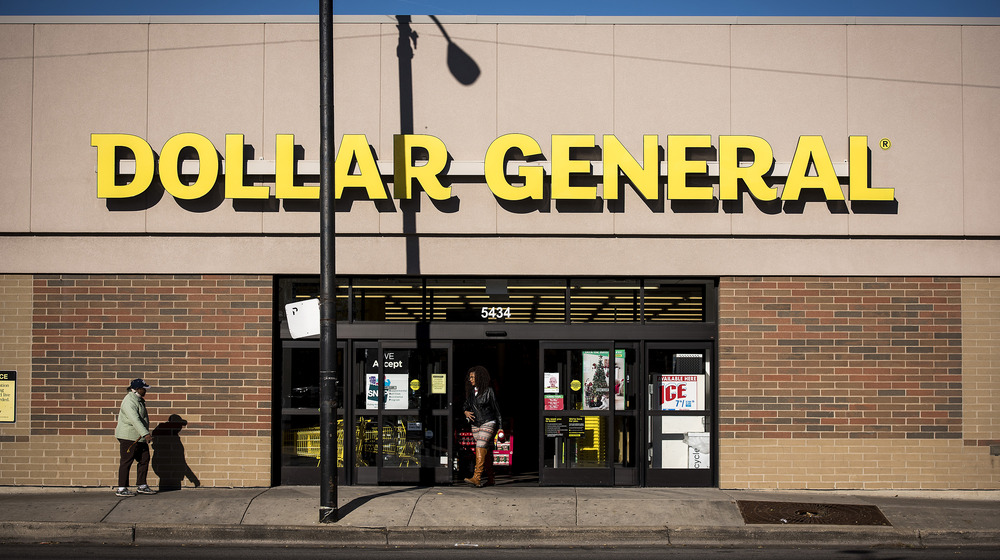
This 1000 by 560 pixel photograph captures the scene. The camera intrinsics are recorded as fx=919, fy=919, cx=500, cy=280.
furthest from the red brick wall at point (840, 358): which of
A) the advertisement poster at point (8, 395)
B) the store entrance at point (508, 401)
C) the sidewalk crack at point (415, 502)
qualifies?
the advertisement poster at point (8, 395)

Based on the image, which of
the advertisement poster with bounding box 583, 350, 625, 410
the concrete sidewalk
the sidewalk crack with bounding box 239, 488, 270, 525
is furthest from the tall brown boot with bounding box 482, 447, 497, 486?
the sidewalk crack with bounding box 239, 488, 270, 525

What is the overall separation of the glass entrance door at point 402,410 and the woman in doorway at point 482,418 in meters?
0.33

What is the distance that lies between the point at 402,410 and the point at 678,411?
3.82m

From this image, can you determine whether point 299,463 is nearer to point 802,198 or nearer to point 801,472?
point 801,472

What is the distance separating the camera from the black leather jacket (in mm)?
12560

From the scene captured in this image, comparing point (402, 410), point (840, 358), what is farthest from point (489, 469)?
point (840, 358)

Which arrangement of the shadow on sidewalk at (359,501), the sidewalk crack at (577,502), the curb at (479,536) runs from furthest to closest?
the shadow on sidewalk at (359,501) → the sidewalk crack at (577,502) → the curb at (479,536)

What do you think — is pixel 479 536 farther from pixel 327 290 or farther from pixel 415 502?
pixel 327 290

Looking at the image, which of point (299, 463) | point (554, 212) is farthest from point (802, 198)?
point (299, 463)

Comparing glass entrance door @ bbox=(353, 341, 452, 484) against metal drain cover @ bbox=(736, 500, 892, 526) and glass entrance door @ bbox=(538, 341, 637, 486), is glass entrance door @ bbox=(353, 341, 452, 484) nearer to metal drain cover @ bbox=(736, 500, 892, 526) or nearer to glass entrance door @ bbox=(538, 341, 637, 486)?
glass entrance door @ bbox=(538, 341, 637, 486)

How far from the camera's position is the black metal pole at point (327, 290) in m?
10.5

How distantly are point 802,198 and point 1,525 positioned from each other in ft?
35.0

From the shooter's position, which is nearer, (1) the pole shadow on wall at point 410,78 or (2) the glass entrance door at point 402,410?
(1) the pole shadow on wall at point 410,78

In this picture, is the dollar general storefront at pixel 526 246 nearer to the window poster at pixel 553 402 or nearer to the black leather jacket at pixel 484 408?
the window poster at pixel 553 402
